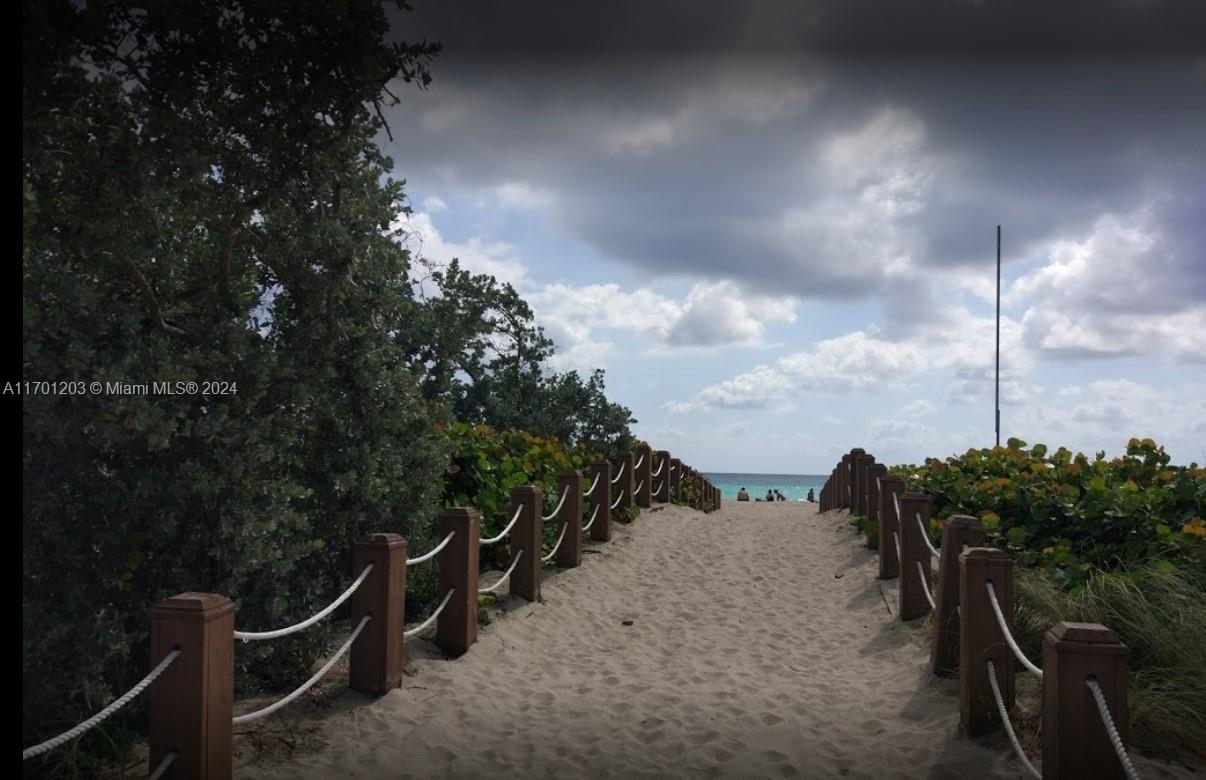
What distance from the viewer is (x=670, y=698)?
246 inches

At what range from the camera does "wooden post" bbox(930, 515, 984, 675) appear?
19.8 ft

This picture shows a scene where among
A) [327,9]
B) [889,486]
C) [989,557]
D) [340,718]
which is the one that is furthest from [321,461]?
[889,486]

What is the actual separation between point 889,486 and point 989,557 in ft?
17.1

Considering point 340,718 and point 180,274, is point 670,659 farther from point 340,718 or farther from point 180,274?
point 180,274

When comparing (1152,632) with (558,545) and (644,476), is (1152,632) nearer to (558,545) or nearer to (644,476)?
(558,545)

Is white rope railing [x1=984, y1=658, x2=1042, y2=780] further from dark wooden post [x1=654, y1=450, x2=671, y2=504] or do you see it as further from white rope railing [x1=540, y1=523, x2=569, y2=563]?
dark wooden post [x1=654, y1=450, x2=671, y2=504]

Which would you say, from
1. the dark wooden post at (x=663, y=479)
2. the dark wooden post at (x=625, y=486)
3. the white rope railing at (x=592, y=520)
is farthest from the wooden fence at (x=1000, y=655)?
the dark wooden post at (x=663, y=479)

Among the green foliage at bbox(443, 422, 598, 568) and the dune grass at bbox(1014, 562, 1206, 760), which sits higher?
the green foliage at bbox(443, 422, 598, 568)

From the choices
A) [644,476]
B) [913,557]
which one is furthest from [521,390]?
[913,557]

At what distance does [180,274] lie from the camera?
237 inches

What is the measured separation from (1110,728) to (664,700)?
3224 millimetres

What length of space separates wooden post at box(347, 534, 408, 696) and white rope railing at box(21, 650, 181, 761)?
6.76ft

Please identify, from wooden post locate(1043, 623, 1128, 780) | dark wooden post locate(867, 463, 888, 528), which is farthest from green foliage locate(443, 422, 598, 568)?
wooden post locate(1043, 623, 1128, 780)

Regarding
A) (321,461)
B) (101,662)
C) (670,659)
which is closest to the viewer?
(101,662)
